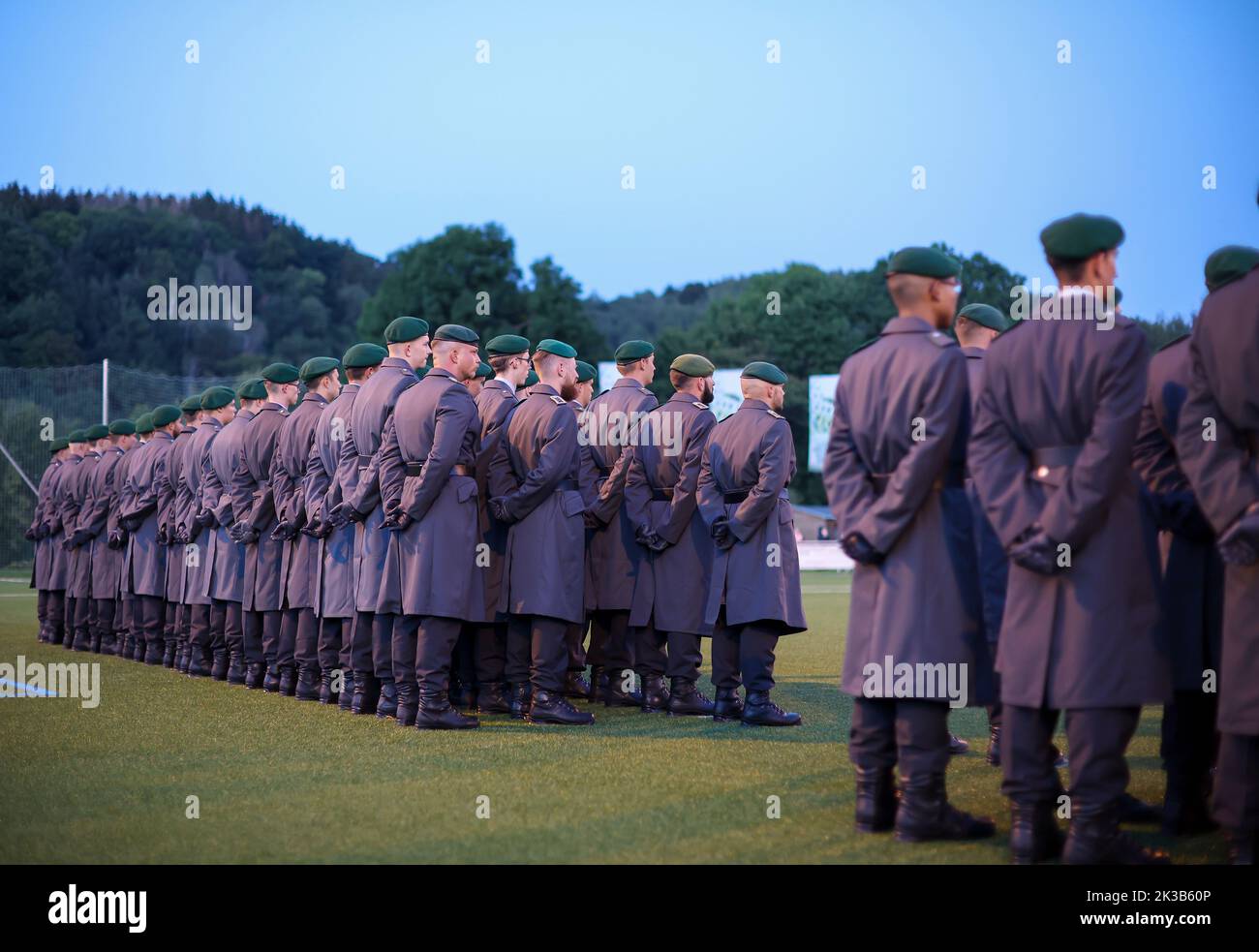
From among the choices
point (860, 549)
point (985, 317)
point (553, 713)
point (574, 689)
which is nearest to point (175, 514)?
point (574, 689)

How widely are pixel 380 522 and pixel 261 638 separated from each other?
134 inches

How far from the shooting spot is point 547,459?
922 cm

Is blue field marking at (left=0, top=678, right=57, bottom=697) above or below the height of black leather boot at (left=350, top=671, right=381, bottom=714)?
below

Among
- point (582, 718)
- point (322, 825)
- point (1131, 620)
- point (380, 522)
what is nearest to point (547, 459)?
point (380, 522)

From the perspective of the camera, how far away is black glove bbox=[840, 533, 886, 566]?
5.87 metres

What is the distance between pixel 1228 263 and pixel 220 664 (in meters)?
9.59

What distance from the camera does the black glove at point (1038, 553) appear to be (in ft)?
17.3

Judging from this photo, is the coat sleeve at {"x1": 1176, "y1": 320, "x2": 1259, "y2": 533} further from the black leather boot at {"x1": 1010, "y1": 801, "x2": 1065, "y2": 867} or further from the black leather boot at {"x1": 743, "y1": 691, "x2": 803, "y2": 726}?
the black leather boot at {"x1": 743, "y1": 691, "x2": 803, "y2": 726}

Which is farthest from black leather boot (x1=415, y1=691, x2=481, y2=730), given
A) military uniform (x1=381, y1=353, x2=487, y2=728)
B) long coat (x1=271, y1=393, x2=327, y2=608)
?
long coat (x1=271, y1=393, x2=327, y2=608)

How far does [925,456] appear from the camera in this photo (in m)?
5.74

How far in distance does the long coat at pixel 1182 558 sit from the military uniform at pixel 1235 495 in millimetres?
783

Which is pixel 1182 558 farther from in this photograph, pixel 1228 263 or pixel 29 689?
pixel 29 689

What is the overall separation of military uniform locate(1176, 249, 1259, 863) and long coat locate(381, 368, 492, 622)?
16.2ft

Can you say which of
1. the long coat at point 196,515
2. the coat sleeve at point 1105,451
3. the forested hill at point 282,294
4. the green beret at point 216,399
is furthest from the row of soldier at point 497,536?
the forested hill at point 282,294
